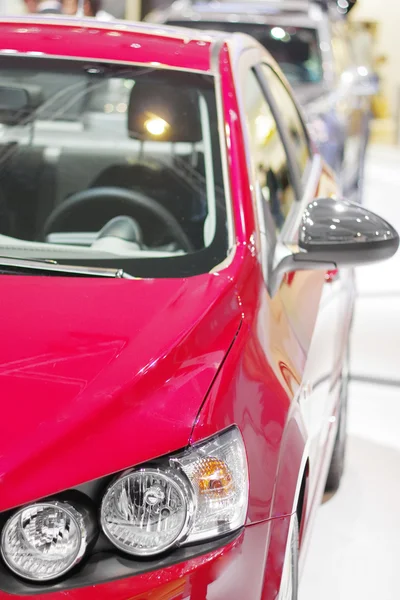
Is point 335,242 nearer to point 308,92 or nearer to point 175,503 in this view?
point 175,503

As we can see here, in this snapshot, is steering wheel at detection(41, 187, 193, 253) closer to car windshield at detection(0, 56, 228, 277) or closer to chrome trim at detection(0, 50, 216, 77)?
car windshield at detection(0, 56, 228, 277)

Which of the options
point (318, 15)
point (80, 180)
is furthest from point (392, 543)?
point (318, 15)

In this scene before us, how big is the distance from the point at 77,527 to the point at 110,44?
4.40ft

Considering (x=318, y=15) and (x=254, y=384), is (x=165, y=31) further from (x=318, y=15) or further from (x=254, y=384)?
(x=318, y=15)

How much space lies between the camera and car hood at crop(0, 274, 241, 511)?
1.46 metres

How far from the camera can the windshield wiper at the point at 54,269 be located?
1.95 m

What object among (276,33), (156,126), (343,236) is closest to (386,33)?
Result: (276,33)

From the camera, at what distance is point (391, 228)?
7.25 ft

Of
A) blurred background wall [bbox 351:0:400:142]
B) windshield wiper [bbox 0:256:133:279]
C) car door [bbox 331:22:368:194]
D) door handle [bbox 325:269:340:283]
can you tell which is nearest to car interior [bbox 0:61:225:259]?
windshield wiper [bbox 0:256:133:279]

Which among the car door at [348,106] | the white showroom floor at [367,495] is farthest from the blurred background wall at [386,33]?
the white showroom floor at [367,495]

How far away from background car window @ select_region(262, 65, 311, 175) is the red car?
3 cm

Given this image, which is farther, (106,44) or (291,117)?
(291,117)

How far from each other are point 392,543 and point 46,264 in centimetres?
150

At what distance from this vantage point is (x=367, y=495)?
3248 millimetres
